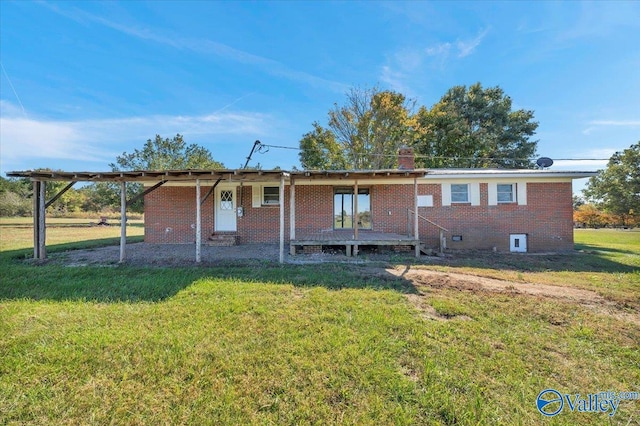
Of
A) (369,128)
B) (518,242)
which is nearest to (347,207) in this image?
(518,242)

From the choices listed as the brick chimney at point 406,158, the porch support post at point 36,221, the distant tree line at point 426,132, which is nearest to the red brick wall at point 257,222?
the brick chimney at point 406,158

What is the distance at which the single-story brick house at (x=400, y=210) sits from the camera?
10.6 m

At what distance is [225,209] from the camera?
11086 millimetres

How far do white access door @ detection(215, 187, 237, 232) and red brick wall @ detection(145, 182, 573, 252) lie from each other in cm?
27

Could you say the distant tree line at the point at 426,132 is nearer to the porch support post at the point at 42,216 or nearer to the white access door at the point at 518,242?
the white access door at the point at 518,242

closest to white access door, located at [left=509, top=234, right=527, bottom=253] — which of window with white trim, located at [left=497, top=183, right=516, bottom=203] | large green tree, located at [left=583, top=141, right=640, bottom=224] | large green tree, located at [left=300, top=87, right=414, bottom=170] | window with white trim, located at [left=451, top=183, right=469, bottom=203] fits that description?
window with white trim, located at [left=497, top=183, right=516, bottom=203]

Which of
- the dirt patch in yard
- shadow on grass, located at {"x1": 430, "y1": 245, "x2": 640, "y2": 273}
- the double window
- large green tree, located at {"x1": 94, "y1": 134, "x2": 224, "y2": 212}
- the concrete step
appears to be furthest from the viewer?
large green tree, located at {"x1": 94, "y1": 134, "x2": 224, "y2": 212}

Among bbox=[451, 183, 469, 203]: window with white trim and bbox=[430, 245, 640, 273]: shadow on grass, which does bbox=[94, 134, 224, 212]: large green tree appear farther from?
bbox=[430, 245, 640, 273]: shadow on grass

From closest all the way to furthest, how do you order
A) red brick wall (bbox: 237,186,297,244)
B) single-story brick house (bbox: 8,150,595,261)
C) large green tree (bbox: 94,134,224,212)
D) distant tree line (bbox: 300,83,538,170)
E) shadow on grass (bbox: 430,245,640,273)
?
shadow on grass (bbox: 430,245,640,273) → single-story brick house (bbox: 8,150,595,261) → red brick wall (bbox: 237,186,297,244) → distant tree line (bbox: 300,83,538,170) → large green tree (bbox: 94,134,224,212)

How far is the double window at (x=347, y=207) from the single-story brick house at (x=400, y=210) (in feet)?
0.14

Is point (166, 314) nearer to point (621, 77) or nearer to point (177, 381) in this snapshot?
point (177, 381)

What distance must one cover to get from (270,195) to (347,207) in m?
3.27

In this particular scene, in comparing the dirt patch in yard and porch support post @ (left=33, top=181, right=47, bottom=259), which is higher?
porch support post @ (left=33, top=181, right=47, bottom=259)

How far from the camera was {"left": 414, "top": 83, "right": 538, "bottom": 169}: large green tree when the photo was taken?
74.5 ft
